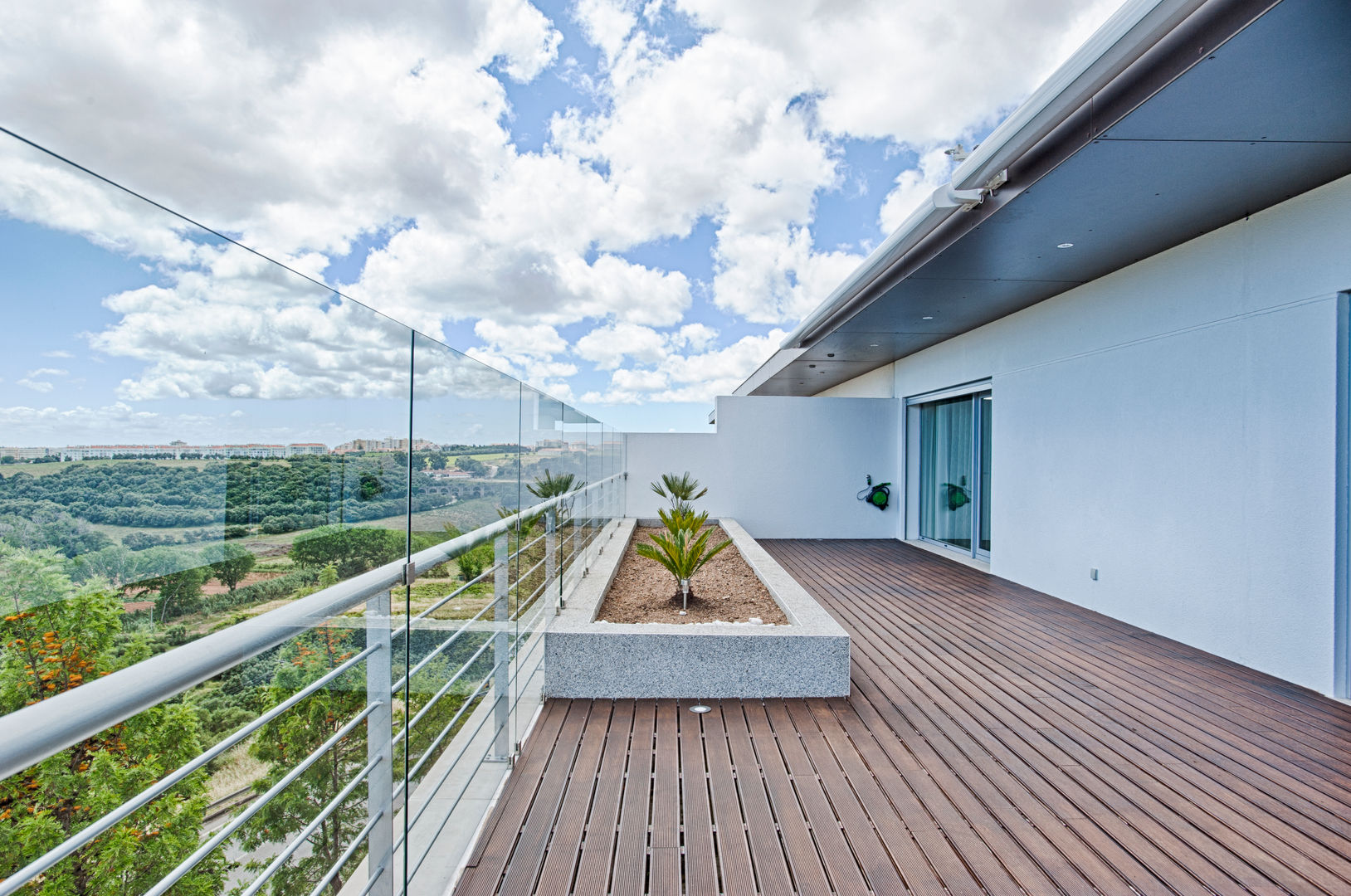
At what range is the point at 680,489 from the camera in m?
9.40

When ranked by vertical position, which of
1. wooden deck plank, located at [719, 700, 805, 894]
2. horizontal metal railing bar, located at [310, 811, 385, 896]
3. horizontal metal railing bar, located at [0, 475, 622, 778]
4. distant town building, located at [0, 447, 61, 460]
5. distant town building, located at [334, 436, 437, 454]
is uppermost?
distant town building, located at [334, 436, 437, 454]

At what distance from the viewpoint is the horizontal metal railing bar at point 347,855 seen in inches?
46.0

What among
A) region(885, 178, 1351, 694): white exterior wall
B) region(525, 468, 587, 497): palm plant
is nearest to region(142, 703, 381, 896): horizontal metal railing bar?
region(525, 468, 587, 497): palm plant

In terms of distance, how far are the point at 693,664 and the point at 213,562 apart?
282 centimetres

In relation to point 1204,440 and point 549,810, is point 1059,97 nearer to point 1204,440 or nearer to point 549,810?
point 1204,440

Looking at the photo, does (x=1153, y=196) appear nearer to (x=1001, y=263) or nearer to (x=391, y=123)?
(x=1001, y=263)

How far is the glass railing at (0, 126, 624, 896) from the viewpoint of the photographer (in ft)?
2.04

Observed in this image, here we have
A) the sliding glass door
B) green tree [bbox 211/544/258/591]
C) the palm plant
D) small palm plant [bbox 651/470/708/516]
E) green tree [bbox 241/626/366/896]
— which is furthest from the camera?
small palm plant [bbox 651/470/708/516]

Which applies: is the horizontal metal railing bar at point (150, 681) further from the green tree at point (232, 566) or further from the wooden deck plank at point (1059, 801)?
the wooden deck plank at point (1059, 801)

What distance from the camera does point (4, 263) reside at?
0.61 metres

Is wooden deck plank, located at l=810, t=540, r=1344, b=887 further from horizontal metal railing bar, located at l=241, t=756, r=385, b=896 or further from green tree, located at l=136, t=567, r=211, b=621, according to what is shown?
green tree, located at l=136, t=567, r=211, b=621

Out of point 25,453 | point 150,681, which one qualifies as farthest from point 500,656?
point 25,453

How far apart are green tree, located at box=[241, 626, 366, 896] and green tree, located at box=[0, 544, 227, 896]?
0.12 meters

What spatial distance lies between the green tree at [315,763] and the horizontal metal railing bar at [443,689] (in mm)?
87
